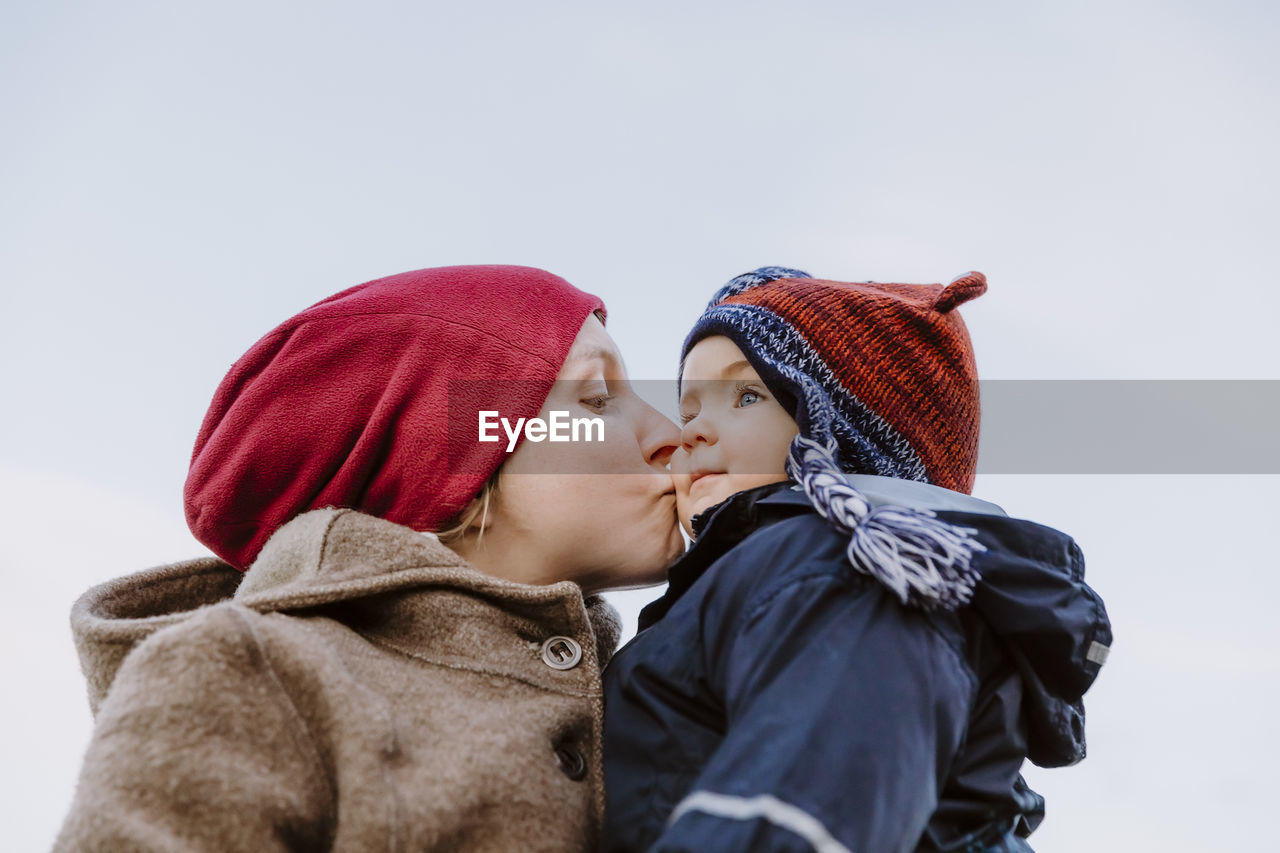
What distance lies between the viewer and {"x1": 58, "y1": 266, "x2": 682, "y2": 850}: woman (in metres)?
1.25

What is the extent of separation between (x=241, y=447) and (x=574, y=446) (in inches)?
22.1

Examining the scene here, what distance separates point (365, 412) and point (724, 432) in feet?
2.03

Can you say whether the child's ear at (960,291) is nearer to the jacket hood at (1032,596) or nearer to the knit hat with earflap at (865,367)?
the knit hat with earflap at (865,367)

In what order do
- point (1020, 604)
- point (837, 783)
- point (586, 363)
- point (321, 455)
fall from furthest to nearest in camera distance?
point (586, 363) < point (321, 455) < point (1020, 604) < point (837, 783)

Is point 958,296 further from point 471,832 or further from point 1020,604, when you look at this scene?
point 471,832

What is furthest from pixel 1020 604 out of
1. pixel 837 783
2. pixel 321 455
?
pixel 321 455

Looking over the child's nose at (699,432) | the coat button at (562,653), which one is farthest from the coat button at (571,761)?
the child's nose at (699,432)

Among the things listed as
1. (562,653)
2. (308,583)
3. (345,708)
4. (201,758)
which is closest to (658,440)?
(562,653)

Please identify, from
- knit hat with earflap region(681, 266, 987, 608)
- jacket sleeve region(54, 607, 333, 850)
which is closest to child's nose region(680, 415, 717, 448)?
knit hat with earflap region(681, 266, 987, 608)

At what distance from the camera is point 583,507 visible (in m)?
1.91

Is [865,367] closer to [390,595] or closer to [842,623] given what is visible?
[842,623]

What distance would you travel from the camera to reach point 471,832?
1.36 metres

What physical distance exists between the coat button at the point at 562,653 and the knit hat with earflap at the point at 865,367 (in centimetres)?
42

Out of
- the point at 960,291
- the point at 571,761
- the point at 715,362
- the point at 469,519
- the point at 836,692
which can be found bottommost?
the point at 571,761
